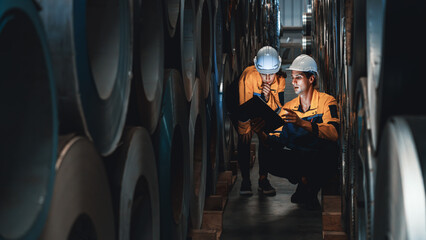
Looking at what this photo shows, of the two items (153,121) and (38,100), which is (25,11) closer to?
(38,100)

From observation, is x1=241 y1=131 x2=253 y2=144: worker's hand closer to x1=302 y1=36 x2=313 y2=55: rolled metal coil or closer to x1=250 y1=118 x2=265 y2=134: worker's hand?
Result: x1=250 y1=118 x2=265 y2=134: worker's hand

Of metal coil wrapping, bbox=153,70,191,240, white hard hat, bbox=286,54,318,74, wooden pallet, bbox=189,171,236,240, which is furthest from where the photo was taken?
white hard hat, bbox=286,54,318,74

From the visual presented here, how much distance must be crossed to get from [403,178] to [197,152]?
2.41 metres

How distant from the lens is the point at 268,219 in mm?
3760

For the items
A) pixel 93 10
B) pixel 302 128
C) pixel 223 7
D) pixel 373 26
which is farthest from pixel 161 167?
pixel 223 7

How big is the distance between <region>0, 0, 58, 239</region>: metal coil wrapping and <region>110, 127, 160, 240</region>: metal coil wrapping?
1.61 ft

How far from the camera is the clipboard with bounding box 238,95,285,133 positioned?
3609 mm

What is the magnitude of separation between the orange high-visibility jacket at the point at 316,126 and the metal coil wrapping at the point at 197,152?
2.78 ft

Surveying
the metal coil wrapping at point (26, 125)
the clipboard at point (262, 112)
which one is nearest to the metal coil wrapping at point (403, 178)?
the metal coil wrapping at point (26, 125)


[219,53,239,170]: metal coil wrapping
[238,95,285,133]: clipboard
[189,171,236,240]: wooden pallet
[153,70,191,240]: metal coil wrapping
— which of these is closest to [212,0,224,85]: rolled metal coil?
[219,53,239,170]: metal coil wrapping

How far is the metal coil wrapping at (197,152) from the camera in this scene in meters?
2.80

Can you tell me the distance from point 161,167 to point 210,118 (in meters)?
1.66

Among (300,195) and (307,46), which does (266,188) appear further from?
(307,46)

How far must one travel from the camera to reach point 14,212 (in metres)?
0.94
